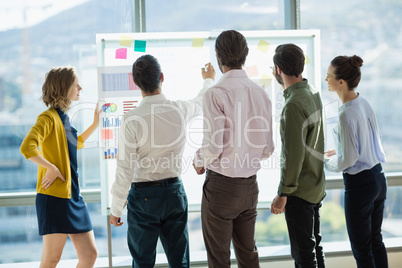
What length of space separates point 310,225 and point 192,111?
35.5 inches

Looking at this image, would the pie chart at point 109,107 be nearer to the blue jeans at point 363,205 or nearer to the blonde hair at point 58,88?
the blonde hair at point 58,88

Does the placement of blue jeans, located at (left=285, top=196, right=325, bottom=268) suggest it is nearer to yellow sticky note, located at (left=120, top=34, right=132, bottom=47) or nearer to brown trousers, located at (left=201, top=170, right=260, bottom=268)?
brown trousers, located at (left=201, top=170, right=260, bottom=268)

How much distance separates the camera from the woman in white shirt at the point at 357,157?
2.44 meters

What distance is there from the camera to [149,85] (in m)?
2.21

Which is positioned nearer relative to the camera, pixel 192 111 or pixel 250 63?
pixel 192 111

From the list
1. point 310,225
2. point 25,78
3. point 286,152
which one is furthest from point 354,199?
point 25,78

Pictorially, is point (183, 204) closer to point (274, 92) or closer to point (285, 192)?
point (285, 192)

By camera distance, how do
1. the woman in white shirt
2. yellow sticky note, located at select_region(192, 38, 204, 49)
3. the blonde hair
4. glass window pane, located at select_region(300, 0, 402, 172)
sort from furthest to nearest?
glass window pane, located at select_region(300, 0, 402, 172), yellow sticky note, located at select_region(192, 38, 204, 49), the woman in white shirt, the blonde hair

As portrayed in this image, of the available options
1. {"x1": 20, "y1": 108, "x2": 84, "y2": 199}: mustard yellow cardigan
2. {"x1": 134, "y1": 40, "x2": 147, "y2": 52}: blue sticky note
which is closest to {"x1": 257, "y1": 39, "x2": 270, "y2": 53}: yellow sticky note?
{"x1": 134, "y1": 40, "x2": 147, "y2": 52}: blue sticky note

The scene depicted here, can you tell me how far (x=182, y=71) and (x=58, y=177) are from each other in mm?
1019

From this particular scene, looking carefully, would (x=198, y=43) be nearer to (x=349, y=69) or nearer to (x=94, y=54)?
(x=94, y=54)

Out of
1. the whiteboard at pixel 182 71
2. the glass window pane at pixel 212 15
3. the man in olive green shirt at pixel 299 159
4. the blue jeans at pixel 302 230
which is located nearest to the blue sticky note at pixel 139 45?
the whiteboard at pixel 182 71

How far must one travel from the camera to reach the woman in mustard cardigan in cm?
223

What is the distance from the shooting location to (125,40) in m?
2.70
